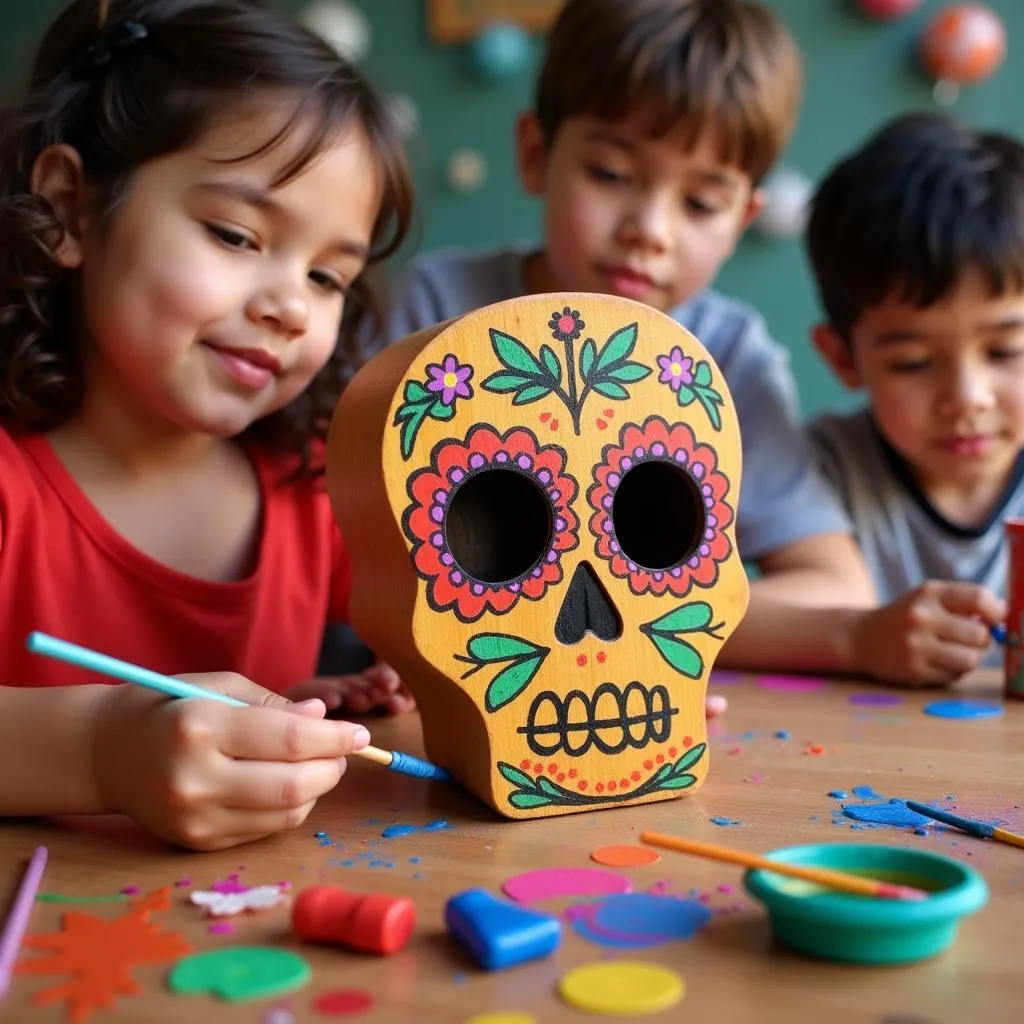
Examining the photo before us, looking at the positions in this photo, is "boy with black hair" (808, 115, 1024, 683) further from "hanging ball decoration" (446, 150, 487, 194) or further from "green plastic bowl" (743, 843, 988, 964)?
"hanging ball decoration" (446, 150, 487, 194)

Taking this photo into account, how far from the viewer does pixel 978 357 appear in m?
1.32

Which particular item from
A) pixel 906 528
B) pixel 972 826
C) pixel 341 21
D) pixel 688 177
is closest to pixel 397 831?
pixel 972 826

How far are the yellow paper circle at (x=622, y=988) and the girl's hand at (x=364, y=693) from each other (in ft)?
1.52

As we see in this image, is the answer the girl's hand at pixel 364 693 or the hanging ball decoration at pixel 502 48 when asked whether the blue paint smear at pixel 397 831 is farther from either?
the hanging ball decoration at pixel 502 48

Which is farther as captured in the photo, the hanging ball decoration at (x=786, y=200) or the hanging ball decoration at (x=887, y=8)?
the hanging ball decoration at (x=786, y=200)

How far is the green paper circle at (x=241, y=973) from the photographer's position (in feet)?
1.53

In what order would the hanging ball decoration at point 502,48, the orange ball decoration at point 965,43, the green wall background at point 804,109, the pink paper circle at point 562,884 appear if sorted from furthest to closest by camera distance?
the hanging ball decoration at point 502,48
the green wall background at point 804,109
the orange ball decoration at point 965,43
the pink paper circle at point 562,884

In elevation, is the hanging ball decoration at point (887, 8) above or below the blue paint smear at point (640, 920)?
above

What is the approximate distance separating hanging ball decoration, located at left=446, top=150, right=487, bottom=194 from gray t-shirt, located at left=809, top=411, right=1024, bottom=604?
1553mm

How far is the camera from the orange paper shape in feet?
1.51

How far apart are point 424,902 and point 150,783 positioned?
0.17 meters

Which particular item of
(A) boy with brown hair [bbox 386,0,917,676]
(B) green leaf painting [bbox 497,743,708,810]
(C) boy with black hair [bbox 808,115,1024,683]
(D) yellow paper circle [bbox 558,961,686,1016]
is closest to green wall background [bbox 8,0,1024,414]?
(A) boy with brown hair [bbox 386,0,917,676]

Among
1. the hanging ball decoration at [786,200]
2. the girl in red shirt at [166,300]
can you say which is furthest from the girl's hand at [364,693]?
the hanging ball decoration at [786,200]

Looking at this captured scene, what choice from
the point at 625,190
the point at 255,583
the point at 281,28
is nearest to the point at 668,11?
the point at 625,190
